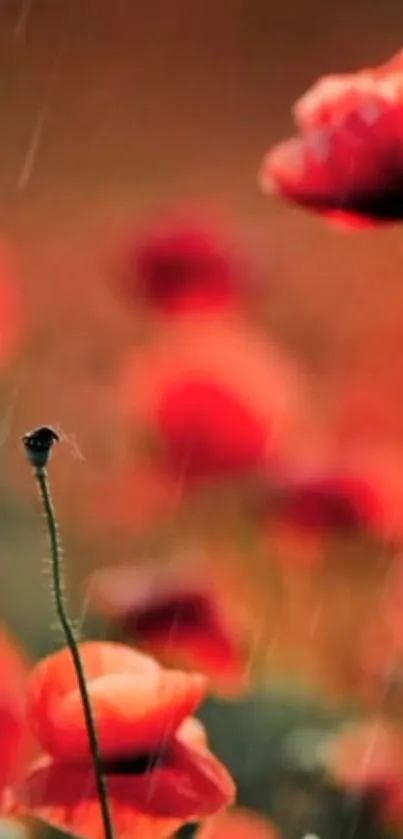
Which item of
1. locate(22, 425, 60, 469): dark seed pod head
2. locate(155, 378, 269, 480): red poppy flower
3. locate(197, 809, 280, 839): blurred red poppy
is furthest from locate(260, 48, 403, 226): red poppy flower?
locate(197, 809, 280, 839): blurred red poppy

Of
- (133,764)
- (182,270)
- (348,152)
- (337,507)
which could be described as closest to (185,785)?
(133,764)

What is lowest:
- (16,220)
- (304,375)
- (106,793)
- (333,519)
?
(106,793)

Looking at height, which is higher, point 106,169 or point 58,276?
point 106,169

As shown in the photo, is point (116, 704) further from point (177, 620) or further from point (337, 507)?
point (337, 507)

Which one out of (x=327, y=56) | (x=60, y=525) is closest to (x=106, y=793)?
(x=60, y=525)

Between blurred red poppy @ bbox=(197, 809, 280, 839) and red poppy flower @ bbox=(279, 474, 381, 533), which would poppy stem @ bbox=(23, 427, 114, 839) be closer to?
blurred red poppy @ bbox=(197, 809, 280, 839)

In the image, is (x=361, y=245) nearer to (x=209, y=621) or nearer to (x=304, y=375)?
(x=304, y=375)
